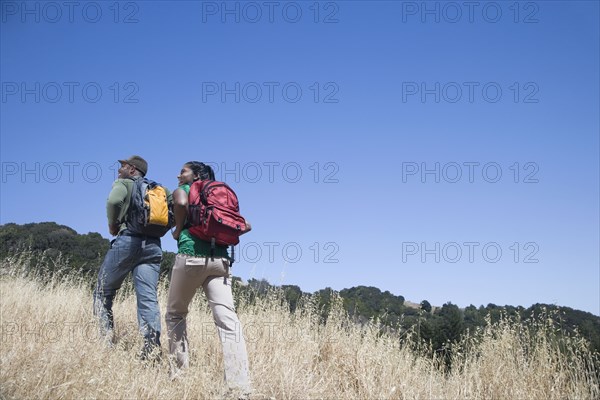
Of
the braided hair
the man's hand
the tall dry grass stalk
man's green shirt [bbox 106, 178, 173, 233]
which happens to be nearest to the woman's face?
the braided hair

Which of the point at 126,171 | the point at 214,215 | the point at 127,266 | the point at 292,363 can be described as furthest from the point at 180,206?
the point at 292,363

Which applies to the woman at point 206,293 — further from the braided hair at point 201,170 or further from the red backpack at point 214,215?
the braided hair at point 201,170

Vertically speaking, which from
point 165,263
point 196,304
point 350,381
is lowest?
point 350,381

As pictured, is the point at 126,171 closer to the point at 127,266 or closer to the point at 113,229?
the point at 113,229

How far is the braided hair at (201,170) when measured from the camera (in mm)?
Answer: 4508

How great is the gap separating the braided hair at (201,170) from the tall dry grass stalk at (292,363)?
1.64m

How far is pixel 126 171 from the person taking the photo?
17.3 ft

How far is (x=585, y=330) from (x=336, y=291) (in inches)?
138

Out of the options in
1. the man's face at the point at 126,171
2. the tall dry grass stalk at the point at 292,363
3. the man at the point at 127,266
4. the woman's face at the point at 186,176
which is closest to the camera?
the tall dry grass stalk at the point at 292,363

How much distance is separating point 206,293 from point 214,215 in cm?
68

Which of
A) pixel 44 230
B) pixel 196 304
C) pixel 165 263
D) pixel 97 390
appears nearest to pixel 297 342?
pixel 97 390

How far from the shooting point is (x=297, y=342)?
5.35 meters

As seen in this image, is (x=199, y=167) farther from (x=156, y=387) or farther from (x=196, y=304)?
(x=196, y=304)

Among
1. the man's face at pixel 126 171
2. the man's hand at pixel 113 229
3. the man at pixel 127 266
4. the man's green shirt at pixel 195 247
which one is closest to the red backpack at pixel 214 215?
the man's green shirt at pixel 195 247
